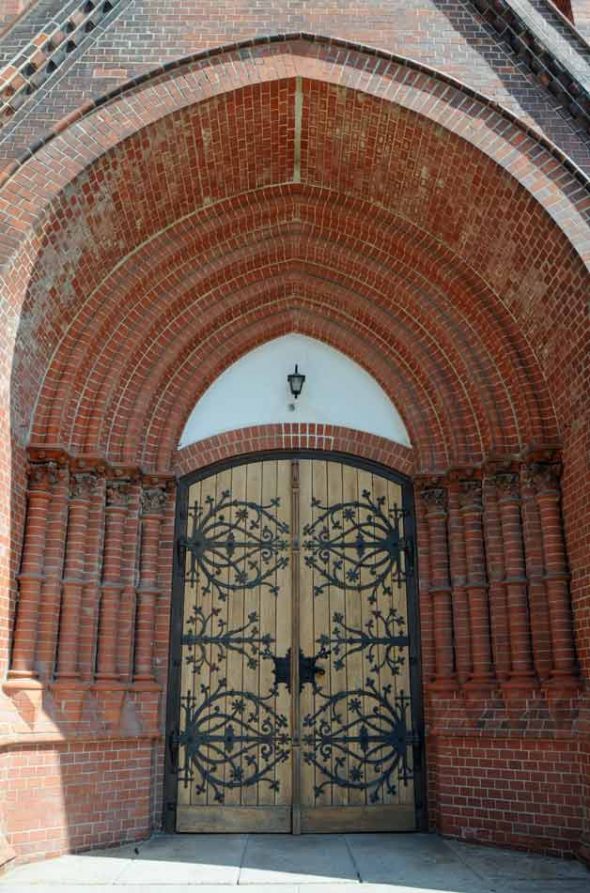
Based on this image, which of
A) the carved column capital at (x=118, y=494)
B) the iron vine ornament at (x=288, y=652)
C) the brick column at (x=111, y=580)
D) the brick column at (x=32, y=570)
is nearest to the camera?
the brick column at (x=32, y=570)

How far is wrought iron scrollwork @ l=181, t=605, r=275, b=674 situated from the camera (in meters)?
6.67

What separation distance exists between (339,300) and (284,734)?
13.1 feet

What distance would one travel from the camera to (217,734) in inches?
257

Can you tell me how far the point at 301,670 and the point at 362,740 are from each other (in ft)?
2.51

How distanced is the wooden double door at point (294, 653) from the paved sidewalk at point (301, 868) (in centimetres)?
35

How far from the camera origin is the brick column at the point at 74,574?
235 inches

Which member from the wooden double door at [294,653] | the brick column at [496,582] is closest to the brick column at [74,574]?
the wooden double door at [294,653]

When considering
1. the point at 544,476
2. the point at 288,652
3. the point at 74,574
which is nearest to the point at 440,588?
the point at 544,476

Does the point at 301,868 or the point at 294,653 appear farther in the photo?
the point at 294,653

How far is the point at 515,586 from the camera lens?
6.30 meters

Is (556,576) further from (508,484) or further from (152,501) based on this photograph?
(152,501)

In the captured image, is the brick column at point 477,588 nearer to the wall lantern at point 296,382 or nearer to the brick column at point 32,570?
the wall lantern at point 296,382

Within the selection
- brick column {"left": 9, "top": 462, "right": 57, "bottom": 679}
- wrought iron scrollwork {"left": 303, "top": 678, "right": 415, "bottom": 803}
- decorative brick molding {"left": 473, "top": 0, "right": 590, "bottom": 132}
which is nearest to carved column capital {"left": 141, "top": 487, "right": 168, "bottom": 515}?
brick column {"left": 9, "top": 462, "right": 57, "bottom": 679}

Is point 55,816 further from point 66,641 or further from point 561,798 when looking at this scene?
point 561,798
